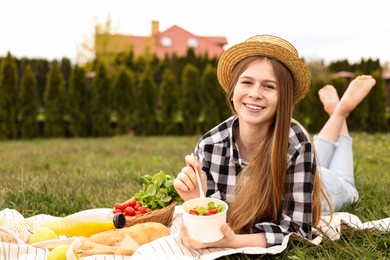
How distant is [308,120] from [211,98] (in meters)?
2.94

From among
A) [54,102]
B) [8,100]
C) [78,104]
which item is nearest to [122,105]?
[78,104]

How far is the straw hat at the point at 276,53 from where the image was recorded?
2479 mm

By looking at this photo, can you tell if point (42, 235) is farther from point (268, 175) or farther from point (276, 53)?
point (276, 53)

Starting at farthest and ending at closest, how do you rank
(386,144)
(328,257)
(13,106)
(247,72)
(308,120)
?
1. (308,120)
2. (13,106)
3. (386,144)
4. (247,72)
5. (328,257)

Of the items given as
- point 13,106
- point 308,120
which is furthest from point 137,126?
point 308,120

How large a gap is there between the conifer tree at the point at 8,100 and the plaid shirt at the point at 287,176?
10.7m

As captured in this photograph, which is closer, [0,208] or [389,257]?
[389,257]

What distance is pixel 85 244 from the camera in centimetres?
256

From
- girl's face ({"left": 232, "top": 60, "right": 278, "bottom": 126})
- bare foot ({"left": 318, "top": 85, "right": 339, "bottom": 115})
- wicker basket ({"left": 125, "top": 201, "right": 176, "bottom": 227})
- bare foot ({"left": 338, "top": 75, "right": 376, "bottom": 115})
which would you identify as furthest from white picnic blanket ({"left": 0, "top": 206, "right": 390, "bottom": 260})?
bare foot ({"left": 318, "top": 85, "right": 339, "bottom": 115})

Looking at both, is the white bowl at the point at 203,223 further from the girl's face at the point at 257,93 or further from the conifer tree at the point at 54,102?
the conifer tree at the point at 54,102

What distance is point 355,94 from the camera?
4180mm

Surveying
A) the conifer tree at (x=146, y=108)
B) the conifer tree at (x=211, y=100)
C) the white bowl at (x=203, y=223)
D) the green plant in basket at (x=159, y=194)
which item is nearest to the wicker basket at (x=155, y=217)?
the green plant in basket at (x=159, y=194)

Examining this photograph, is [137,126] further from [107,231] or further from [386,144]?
[107,231]

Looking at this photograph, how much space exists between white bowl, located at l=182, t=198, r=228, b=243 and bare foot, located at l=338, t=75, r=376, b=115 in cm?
239
